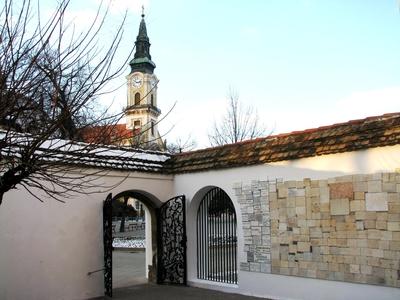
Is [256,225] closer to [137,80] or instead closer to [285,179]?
[285,179]

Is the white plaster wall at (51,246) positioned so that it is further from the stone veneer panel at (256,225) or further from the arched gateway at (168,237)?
the stone veneer panel at (256,225)

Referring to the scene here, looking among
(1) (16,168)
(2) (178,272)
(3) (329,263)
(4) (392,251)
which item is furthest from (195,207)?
(1) (16,168)

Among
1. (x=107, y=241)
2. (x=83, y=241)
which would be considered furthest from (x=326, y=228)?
(x=83, y=241)

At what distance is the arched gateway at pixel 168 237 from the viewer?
11.4 metres

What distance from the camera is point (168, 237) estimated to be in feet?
A: 38.1

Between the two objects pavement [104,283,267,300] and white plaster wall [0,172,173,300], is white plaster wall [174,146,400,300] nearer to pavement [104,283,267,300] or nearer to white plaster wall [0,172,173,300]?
pavement [104,283,267,300]

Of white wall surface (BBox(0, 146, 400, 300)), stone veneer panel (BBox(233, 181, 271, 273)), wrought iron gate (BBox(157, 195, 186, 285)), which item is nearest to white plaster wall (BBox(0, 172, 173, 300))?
white wall surface (BBox(0, 146, 400, 300))

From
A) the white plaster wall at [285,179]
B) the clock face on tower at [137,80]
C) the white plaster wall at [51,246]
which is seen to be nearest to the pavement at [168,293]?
the white plaster wall at [285,179]

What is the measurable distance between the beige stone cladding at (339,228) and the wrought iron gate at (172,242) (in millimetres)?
2640

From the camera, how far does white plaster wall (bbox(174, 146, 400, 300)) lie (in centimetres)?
793

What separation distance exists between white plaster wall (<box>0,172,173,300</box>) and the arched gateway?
3.78 feet

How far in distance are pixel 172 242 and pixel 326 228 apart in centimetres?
428

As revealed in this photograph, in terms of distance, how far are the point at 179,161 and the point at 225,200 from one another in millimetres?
1503

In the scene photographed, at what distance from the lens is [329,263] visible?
845cm
